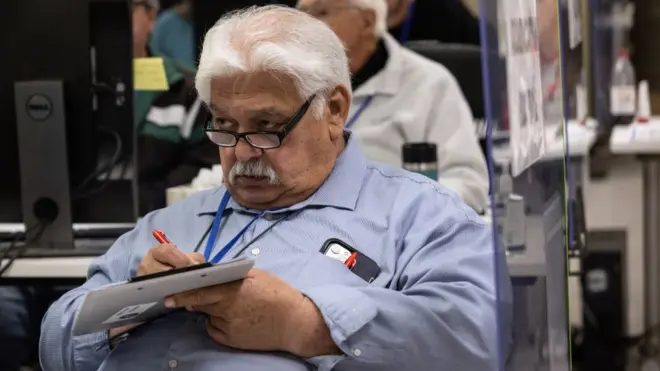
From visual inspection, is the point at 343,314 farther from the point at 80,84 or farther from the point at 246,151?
the point at 80,84

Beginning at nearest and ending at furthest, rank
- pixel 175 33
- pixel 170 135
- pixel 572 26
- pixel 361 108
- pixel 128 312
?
1. pixel 128 312
2. pixel 572 26
3. pixel 361 108
4. pixel 170 135
5. pixel 175 33

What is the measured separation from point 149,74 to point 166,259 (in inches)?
48.9

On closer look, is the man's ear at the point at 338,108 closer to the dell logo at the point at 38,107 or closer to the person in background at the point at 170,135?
the dell logo at the point at 38,107

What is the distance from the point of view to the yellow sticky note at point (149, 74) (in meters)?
2.59

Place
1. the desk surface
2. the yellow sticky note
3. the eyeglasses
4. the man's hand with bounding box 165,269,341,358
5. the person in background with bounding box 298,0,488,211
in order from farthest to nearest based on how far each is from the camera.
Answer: the person in background with bounding box 298,0,488,211
the yellow sticky note
the desk surface
the eyeglasses
the man's hand with bounding box 165,269,341,358

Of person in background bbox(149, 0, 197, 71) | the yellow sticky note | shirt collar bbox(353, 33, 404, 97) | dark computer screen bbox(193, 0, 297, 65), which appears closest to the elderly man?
the yellow sticky note

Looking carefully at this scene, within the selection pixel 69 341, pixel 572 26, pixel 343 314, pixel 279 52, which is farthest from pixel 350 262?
pixel 572 26

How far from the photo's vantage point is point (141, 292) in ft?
4.24

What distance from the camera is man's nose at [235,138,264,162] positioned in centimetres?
166

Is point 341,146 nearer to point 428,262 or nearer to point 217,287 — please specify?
point 428,262

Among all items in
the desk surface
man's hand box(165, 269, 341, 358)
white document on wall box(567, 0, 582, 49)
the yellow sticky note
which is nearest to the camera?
man's hand box(165, 269, 341, 358)

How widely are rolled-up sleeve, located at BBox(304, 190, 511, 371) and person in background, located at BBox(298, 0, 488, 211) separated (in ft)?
3.53

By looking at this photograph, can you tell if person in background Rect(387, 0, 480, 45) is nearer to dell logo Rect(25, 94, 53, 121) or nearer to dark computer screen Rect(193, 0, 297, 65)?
dark computer screen Rect(193, 0, 297, 65)

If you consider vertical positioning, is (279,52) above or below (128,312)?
above
